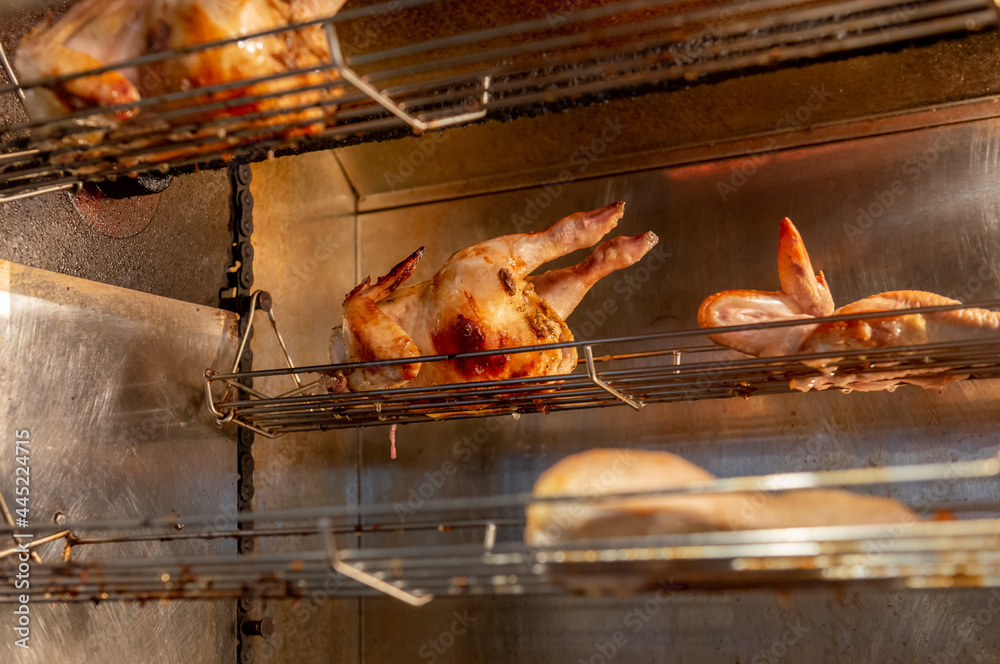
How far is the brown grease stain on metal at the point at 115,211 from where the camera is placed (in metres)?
2.19

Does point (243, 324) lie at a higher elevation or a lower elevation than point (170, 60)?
lower

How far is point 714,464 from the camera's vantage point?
2.76 m

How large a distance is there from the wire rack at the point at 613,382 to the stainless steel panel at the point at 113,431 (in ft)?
0.46

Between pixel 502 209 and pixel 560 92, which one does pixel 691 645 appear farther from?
pixel 560 92

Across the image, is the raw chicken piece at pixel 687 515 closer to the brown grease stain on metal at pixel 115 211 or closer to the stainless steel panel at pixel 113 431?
the stainless steel panel at pixel 113 431

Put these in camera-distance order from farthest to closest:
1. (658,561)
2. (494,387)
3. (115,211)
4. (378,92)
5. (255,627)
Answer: (255,627), (115,211), (494,387), (378,92), (658,561)

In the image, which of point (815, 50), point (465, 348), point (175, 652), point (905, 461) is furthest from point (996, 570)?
point (175, 652)

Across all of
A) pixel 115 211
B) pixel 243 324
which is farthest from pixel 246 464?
pixel 115 211

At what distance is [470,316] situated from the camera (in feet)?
7.15

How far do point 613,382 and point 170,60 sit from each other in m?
1.28

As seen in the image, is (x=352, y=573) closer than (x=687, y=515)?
Yes

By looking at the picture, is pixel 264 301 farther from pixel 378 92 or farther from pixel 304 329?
pixel 378 92

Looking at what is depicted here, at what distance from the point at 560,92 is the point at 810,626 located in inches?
78.8

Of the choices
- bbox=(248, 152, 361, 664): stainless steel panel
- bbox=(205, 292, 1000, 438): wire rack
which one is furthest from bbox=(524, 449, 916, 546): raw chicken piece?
bbox=(248, 152, 361, 664): stainless steel panel
